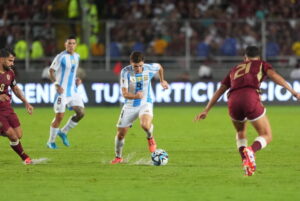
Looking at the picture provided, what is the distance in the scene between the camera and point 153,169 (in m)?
12.8

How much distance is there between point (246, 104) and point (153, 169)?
197 cm

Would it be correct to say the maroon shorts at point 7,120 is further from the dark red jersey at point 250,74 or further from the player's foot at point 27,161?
the dark red jersey at point 250,74

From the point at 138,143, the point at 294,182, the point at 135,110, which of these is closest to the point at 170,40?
the point at 138,143

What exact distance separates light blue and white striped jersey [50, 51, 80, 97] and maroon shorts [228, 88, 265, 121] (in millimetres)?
5728

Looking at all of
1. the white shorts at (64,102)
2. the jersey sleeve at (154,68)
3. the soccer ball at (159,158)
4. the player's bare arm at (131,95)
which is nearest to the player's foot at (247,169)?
the soccer ball at (159,158)

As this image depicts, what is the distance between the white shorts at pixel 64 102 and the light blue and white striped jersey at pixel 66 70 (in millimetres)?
122

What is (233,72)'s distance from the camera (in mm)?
11938

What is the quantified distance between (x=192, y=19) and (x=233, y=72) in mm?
19459

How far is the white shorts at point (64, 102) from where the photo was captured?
16781mm

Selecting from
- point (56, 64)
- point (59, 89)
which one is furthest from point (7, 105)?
point (56, 64)

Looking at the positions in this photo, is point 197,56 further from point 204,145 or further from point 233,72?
point 233,72

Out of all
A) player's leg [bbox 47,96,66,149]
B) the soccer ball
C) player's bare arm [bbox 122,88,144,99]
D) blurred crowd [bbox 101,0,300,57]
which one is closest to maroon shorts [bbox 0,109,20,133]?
player's bare arm [bbox 122,88,144,99]

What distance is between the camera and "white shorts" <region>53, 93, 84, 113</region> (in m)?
16.8

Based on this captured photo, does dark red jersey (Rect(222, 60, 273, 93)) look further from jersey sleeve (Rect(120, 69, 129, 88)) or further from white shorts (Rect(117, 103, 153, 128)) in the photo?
jersey sleeve (Rect(120, 69, 129, 88))
